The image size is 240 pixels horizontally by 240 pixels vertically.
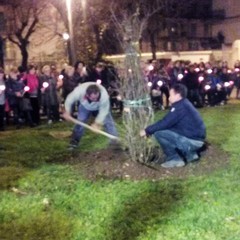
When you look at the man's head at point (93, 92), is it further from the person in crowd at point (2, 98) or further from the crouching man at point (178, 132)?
the person in crowd at point (2, 98)

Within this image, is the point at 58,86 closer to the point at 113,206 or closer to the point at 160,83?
the point at 160,83

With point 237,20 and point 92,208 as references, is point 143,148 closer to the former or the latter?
point 92,208

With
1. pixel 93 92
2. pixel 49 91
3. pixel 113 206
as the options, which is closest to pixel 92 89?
pixel 93 92

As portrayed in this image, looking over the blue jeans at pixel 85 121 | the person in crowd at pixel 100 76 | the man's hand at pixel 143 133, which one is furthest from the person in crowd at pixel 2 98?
the man's hand at pixel 143 133

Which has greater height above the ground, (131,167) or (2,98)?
(2,98)

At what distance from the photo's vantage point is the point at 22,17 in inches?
1379

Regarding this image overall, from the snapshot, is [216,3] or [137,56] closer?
[137,56]

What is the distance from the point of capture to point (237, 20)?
154 feet

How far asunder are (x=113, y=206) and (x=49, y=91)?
8.83 metres

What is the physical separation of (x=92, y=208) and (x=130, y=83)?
98.9 inches

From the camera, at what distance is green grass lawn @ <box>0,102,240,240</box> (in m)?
6.38

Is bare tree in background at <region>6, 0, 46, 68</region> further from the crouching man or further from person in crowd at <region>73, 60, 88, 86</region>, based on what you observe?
the crouching man

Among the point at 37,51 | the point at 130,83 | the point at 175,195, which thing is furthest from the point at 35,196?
the point at 37,51

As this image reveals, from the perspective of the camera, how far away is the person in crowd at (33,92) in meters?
15.4
